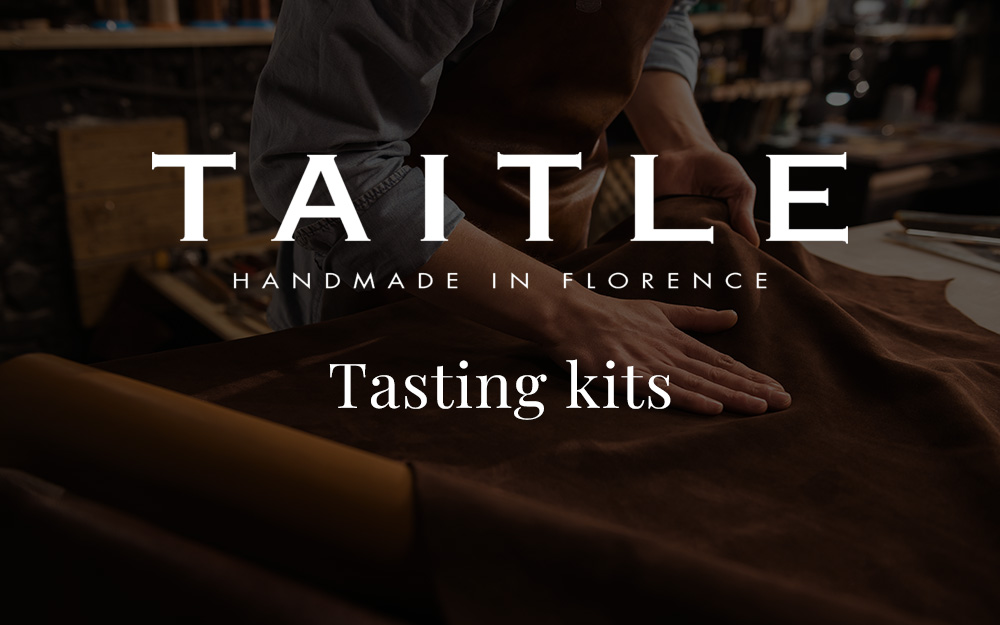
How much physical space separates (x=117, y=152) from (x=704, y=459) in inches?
93.6

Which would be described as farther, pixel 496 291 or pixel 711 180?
pixel 711 180

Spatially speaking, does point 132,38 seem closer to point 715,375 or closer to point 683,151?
point 683,151

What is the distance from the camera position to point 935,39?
16.7 feet

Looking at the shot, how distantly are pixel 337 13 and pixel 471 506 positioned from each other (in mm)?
548

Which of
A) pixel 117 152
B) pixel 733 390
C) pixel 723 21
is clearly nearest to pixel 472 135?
pixel 733 390

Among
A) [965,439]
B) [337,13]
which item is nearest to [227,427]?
[337,13]

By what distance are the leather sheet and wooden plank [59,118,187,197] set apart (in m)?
1.81

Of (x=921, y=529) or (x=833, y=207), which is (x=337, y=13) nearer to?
(x=921, y=529)

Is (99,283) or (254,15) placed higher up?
(254,15)

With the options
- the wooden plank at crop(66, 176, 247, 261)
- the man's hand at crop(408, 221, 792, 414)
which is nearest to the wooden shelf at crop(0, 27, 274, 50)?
the wooden plank at crop(66, 176, 247, 261)

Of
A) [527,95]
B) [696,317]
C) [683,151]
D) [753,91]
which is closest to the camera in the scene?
[696,317]

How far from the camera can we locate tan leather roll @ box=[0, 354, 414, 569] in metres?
0.52

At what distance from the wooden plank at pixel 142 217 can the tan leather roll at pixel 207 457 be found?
2085 millimetres

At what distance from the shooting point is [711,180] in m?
1.28
